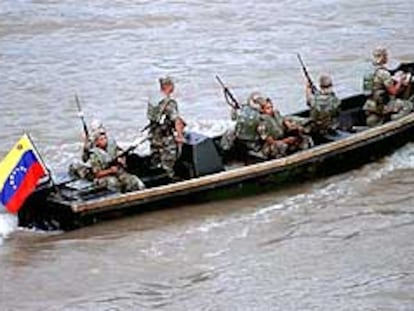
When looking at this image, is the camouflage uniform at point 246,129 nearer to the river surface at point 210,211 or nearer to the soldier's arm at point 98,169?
the river surface at point 210,211

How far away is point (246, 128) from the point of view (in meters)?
16.4

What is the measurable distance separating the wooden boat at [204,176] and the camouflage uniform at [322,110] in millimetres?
174

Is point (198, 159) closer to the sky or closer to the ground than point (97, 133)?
closer to the ground

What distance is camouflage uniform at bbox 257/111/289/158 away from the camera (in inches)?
643

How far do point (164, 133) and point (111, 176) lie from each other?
41.4 inches

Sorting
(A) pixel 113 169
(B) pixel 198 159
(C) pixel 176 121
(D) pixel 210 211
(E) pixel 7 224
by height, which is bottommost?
(D) pixel 210 211

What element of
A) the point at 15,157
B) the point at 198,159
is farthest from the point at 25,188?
the point at 198,159

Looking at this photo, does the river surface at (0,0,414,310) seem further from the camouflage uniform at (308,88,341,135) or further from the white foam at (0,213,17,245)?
the camouflage uniform at (308,88,341,135)

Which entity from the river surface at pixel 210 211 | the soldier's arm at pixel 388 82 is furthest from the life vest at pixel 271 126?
the soldier's arm at pixel 388 82

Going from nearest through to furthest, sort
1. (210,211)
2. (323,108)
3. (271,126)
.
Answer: (210,211) < (271,126) < (323,108)

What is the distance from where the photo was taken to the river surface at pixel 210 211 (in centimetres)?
1314

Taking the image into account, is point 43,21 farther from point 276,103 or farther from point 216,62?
point 276,103

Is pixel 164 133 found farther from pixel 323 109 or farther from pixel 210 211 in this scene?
pixel 323 109

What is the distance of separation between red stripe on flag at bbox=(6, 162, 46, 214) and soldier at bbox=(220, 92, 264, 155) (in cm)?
291
